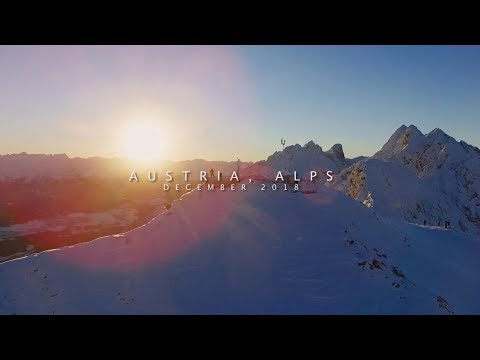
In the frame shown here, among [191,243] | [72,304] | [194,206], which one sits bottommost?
[72,304]

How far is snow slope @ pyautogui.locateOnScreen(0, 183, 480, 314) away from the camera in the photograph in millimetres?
15469

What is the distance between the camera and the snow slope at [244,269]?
1547 centimetres

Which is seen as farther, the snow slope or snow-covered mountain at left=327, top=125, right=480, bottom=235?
snow-covered mountain at left=327, top=125, right=480, bottom=235

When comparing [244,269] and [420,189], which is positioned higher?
[244,269]

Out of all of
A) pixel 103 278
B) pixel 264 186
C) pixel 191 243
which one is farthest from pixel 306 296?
pixel 264 186

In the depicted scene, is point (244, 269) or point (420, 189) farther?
→ point (420, 189)

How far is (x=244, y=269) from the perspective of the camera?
17.4 m

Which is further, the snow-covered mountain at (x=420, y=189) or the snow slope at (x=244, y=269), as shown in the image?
the snow-covered mountain at (x=420, y=189)
